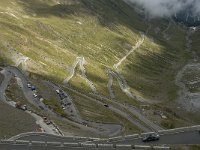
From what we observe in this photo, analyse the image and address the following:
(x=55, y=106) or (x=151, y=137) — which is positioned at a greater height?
(x=55, y=106)

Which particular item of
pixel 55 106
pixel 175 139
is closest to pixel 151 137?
pixel 175 139

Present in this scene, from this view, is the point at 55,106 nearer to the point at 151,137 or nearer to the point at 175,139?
the point at 151,137

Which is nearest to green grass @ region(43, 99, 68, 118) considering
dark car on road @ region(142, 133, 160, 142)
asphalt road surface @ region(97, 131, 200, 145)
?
asphalt road surface @ region(97, 131, 200, 145)

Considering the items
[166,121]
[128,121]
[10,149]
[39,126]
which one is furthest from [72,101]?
[10,149]

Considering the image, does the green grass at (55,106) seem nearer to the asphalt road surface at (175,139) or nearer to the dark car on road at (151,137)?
the asphalt road surface at (175,139)

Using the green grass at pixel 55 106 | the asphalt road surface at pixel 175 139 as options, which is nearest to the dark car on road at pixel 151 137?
the asphalt road surface at pixel 175 139

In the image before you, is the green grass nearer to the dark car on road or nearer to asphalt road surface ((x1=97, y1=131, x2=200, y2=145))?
asphalt road surface ((x1=97, y1=131, x2=200, y2=145))

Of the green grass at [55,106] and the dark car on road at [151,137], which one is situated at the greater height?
the green grass at [55,106]

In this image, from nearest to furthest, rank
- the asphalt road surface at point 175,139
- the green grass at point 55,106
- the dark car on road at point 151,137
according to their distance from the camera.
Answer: the dark car on road at point 151,137 → the asphalt road surface at point 175,139 → the green grass at point 55,106

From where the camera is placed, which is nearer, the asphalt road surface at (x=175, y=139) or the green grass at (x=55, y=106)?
the asphalt road surface at (x=175, y=139)

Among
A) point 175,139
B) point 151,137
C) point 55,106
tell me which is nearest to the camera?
point 151,137

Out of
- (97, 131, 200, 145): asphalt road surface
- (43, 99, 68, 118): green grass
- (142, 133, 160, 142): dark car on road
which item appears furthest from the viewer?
(43, 99, 68, 118): green grass
